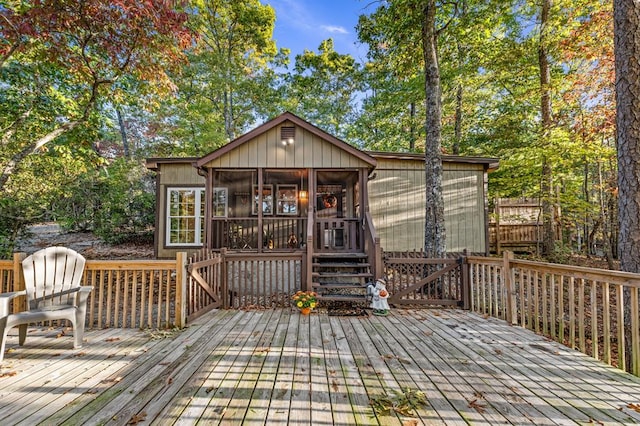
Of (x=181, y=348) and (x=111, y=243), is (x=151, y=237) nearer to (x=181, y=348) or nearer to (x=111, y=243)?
(x=111, y=243)

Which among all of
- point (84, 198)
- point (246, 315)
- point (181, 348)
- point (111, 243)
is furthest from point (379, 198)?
point (84, 198)

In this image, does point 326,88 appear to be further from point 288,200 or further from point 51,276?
point 51,276

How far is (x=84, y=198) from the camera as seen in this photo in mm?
10984

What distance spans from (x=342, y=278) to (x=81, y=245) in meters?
10.2

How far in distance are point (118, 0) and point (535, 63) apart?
1331 centimetres

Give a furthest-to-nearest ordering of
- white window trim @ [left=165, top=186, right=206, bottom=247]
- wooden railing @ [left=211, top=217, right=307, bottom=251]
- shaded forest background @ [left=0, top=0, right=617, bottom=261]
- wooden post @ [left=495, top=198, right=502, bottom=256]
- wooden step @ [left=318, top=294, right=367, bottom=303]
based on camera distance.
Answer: wooden post @ [left=495, top=198, right=502, bottom=256] < white window trim @ [left=165, top=186, right=206, bottom=247] < wooden railing @ [left=211, top=217, right=307, bottom=251] < shaded forest background @ [left=0, top=0, right=617, bottom=261] < wooden step @ [left=318, top=294, right=367, bottom=303]

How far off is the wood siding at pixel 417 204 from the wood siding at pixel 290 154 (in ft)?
8.63

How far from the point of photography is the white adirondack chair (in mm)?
3309

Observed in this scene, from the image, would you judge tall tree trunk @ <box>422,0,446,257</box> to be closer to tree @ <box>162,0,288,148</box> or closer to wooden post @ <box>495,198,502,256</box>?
wooden post @ <box>495,198,502,256</box>

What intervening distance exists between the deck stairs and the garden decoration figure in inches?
7.8

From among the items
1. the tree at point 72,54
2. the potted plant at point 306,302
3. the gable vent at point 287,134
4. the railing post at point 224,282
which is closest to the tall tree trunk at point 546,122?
the gable vent at point 287,134

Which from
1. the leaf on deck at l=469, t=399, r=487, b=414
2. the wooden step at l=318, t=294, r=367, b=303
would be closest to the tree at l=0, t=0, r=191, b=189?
the wooden step at l=318, t=294, r=367, b=303

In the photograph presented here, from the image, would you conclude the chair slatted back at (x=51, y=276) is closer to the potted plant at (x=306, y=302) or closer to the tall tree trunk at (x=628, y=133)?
the potted plant at (x=306, y=302)

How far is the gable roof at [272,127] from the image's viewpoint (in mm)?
6910
